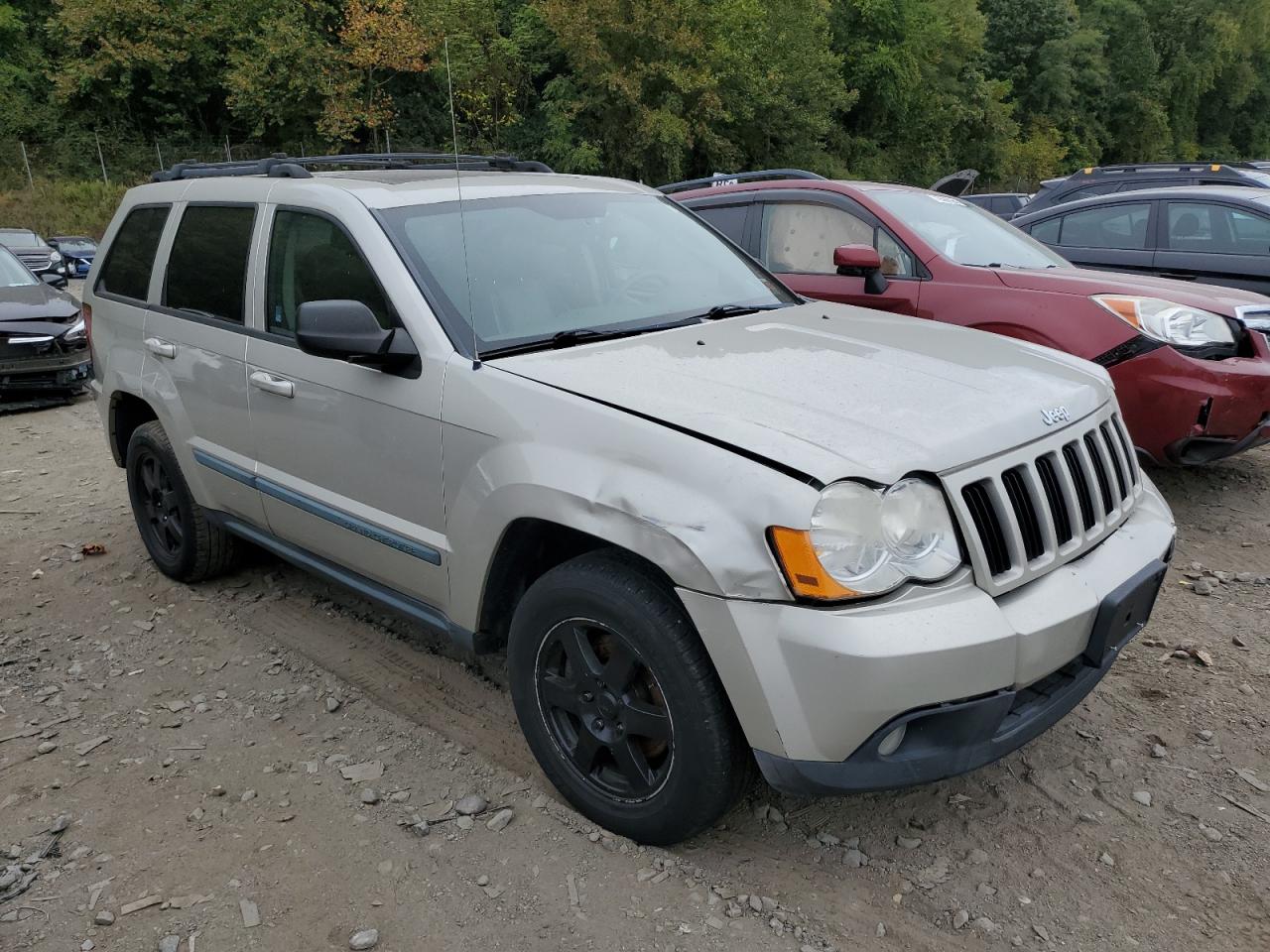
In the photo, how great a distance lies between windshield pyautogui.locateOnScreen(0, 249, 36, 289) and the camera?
9648 millimetres

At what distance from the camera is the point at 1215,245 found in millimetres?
7680

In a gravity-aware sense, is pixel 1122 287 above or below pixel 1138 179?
below

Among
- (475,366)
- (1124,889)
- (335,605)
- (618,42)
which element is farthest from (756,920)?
(618,42)

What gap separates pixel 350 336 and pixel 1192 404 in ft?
13.2

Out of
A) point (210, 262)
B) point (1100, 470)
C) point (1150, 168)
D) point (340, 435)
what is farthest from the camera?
point (1150, 168)

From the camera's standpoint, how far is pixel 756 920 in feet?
8.34

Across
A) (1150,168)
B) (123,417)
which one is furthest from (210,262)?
(1150,168)

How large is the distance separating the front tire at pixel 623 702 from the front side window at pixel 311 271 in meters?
1.14

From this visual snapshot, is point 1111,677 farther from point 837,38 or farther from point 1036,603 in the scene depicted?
point 837,38

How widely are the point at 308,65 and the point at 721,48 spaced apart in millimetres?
12679

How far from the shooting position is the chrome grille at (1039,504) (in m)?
2.45

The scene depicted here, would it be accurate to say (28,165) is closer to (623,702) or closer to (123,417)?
(123,417)

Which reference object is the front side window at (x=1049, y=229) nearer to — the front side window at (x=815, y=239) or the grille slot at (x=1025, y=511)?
the front side window at (x=815, y=239)

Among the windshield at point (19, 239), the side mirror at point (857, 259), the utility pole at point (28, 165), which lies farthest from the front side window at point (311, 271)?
the utility pole at point (28, 165)
